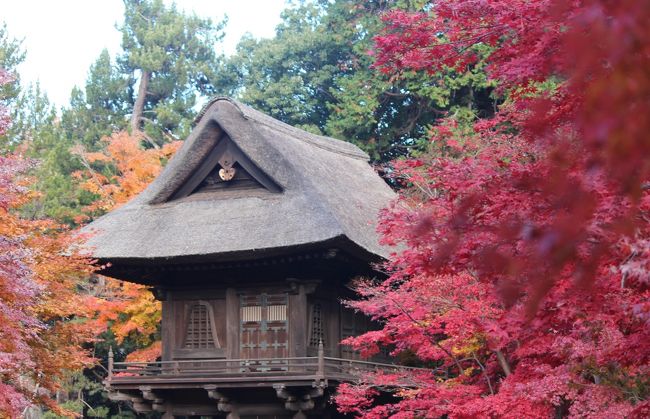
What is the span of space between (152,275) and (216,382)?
2.73 meters

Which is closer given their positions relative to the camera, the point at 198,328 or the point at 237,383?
the point at 237,383

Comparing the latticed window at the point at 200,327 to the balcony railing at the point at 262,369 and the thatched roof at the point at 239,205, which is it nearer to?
the balcony railing at the point at 262,369

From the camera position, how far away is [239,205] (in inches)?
701

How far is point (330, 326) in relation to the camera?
59.4 feet

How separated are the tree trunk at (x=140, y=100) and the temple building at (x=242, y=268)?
61.5 ft

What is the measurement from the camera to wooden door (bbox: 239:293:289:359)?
17.0 meters

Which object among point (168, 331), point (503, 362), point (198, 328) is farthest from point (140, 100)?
point (503, 362)

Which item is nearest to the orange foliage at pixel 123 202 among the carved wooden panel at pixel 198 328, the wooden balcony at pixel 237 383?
the carved wooden panel at pixel 198 328

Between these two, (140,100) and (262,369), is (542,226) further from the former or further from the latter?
(140,100)

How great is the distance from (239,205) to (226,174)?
875mm

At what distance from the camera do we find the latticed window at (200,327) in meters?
17.7

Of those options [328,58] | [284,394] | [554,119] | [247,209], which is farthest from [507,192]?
[328,58]

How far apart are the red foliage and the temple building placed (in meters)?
1.35

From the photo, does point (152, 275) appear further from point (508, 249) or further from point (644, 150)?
point (644, 150)
